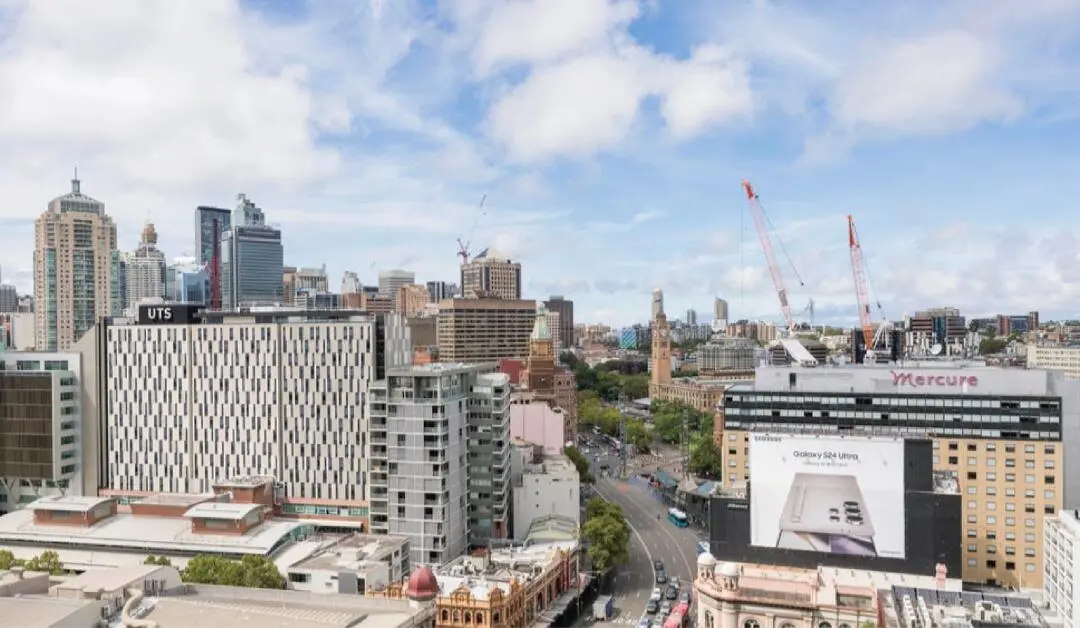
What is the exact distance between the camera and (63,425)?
388 ft

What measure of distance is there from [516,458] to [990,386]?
63911 millimetres

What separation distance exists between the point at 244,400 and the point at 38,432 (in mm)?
31042

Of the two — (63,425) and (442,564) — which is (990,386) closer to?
(442,564)

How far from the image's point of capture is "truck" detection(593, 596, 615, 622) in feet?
291

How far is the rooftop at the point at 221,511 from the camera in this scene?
300 feet

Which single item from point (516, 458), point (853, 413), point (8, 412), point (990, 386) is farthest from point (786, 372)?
point (8, 412)

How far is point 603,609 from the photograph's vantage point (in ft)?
292

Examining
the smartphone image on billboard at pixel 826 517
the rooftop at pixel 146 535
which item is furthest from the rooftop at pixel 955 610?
the rooftop at pixel 146 535

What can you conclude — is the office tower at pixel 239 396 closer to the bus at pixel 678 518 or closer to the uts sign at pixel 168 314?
the uts sign at pixel 168 314

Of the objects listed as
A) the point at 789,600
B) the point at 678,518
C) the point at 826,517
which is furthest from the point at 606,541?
the point at 678,518

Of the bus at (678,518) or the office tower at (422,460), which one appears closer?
the office tower at (422,460)

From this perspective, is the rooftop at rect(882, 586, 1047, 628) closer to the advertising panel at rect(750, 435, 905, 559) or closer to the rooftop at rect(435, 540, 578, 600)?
the advertising panel at rect(750, 435, 905, 559)

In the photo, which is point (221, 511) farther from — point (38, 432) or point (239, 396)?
point (38, 432)

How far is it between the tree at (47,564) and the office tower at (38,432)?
3195cm
